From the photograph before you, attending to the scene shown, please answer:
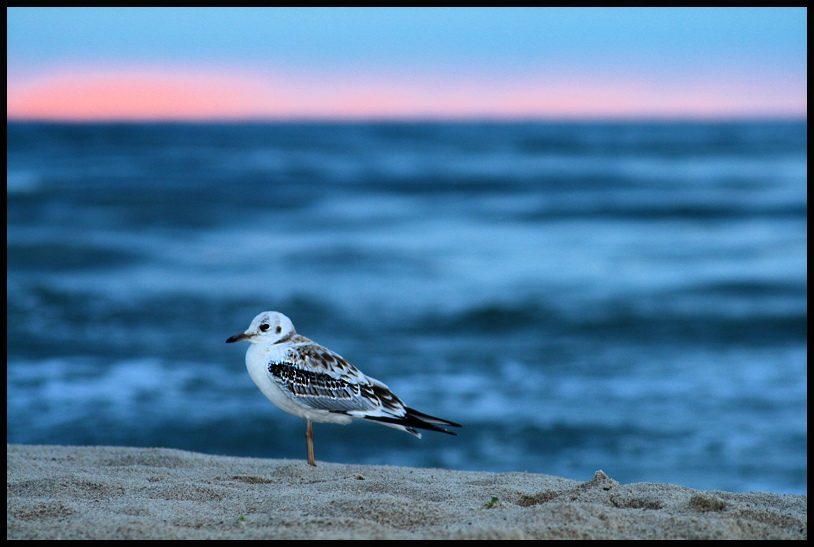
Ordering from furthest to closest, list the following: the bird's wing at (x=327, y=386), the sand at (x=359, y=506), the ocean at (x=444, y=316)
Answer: the ocean at (x=444, y=316)
the bird's wing at (x=327, y=386)
the sand at (x=359, y=506)

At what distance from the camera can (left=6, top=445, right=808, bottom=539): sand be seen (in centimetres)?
323

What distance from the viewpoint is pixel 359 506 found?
3539 mm

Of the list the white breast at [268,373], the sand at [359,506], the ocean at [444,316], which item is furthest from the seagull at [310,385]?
the ocean at [444,316]

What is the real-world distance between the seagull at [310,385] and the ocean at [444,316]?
6.86 feet

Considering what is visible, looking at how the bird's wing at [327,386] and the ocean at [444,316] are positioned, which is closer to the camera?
the bird's wing at [327,386]

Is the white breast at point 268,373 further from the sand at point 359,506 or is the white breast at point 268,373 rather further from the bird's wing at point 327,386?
the sand at point 359,506

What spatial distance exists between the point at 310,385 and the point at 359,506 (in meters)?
1.41

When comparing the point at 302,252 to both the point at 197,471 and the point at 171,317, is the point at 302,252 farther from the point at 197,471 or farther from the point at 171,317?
the point at 197,471

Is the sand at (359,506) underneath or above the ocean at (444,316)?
underneath

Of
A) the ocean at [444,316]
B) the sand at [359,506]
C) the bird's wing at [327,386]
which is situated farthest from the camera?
the ocean at [444,316]

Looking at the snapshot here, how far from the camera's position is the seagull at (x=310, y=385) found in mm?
4855

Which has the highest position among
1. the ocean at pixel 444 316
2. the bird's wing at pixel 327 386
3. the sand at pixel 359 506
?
the ocean at pixel 444 316

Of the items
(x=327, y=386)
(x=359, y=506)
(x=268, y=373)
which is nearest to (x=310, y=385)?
(x=327, y=386)
